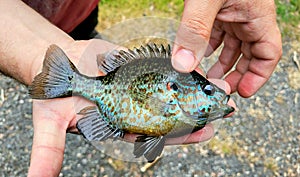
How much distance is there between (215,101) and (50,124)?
63 cm

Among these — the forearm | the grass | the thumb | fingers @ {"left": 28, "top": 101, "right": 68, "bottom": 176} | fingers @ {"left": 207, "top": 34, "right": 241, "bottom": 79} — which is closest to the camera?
fingers @ {"left": 28, "top": 101, "right": 68, "bottom": 176}

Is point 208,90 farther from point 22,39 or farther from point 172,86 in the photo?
point 22,39

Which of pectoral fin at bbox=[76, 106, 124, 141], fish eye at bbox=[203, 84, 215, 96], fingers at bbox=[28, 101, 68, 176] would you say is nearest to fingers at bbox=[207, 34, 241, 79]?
fish eye at bbox=[203, 84, 215, 96]

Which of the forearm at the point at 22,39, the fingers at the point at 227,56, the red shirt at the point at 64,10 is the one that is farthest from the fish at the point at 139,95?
the red shirt at the point at 64,10

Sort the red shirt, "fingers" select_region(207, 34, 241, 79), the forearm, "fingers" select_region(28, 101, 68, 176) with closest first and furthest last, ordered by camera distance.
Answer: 1. "fingers" select_region(28, 101, 68, 176)
2. the forearm
3. "fingers" select_region(207, 34, 241, 79)
4. the red shirt

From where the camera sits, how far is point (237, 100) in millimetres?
3387

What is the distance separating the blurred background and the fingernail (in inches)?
55.0

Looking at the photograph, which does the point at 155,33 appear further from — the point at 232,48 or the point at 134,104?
the point at 134,104

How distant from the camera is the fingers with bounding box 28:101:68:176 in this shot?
5.20ft

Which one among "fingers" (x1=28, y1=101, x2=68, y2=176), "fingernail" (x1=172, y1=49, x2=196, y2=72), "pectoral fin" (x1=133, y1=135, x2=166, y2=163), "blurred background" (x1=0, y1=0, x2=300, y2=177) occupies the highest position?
"fingernail" (x1=172, y1=49, x2=196, y2=72)

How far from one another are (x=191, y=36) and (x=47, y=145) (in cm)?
66

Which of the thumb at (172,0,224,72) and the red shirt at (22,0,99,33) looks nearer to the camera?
the thumb at (172,0,224,72)

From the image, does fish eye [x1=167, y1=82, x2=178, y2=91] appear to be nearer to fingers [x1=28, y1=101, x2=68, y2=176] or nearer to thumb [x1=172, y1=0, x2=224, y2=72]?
thumb [x1=172, y1=0, x2=224, y2=72]

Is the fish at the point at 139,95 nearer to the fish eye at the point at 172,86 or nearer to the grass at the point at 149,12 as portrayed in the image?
the fish eye at the point at 172,86
